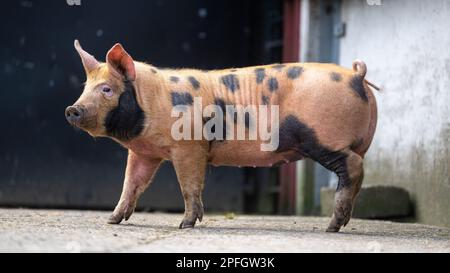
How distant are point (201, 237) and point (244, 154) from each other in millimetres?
1037

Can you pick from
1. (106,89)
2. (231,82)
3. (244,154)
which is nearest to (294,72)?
(231,82)

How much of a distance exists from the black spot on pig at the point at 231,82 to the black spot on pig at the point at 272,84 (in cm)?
21

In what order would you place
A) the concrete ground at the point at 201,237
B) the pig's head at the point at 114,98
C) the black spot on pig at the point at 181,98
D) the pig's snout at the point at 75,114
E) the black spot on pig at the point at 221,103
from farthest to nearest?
the black spot on pig at the point at 221,103 → the black spot on pig at the point at 181,98 → the pig's head at the point at 114,98 → the pig's snout at the point at 75,114 → the concrete ground at the point at 201,237

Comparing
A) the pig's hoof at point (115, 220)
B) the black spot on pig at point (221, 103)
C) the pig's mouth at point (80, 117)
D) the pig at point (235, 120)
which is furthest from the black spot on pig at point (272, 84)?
the pig's hoof at point (115, 220)

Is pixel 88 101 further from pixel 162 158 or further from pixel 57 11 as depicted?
pixel 57 11

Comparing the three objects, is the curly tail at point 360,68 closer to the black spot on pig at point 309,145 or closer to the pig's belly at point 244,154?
the black spot on pig at point 309,145

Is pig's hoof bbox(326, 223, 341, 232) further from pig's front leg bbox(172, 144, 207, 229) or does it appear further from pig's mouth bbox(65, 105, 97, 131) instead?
pig's mouth bbox(65, 105, 97, 131)

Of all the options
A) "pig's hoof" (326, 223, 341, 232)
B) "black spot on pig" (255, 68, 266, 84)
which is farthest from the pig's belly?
"pig's hoof" (326, 223, 341, 232)

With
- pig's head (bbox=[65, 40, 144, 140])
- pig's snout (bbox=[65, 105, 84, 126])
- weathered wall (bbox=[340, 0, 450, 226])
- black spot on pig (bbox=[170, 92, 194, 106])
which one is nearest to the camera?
pig's snout (bbox=[65, 105, 84, 126])

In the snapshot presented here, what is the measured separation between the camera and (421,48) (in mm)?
6918

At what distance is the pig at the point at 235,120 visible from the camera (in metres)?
5.37

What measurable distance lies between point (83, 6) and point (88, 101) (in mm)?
3638

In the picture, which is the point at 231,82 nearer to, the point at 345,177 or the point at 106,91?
the point at 106,91

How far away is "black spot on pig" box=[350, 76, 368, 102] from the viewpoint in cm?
550
